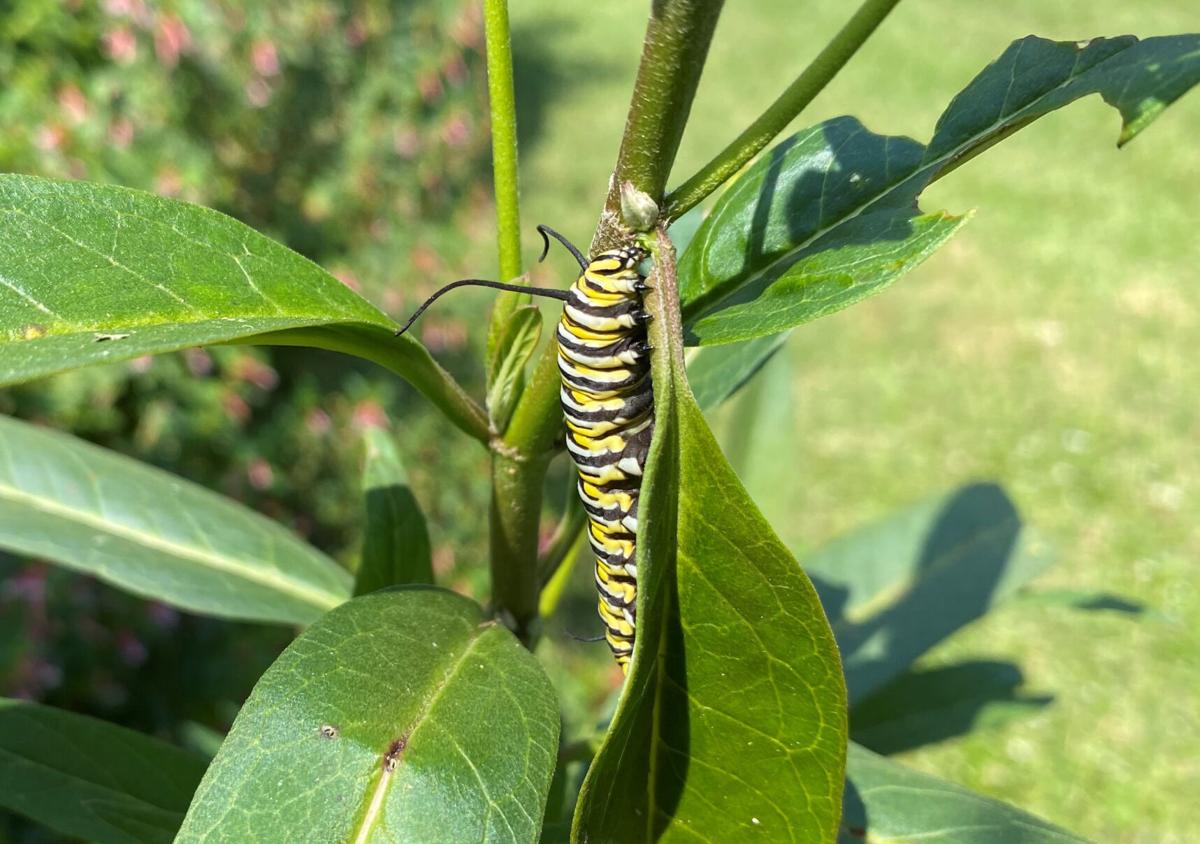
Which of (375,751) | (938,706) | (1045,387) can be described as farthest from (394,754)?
(1045,387)

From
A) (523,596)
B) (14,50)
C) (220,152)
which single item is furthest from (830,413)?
(523,596)

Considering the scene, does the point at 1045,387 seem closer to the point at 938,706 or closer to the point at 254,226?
the point at 254,226

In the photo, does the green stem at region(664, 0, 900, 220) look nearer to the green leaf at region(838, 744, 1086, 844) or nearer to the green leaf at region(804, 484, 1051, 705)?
A: the green leaf at region(838, 744, 1086, 844)

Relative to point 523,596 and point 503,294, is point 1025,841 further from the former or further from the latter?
point 503,294

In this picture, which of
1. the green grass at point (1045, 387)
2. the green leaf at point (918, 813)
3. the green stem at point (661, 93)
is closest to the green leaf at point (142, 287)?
the green stem at point (661, 93)

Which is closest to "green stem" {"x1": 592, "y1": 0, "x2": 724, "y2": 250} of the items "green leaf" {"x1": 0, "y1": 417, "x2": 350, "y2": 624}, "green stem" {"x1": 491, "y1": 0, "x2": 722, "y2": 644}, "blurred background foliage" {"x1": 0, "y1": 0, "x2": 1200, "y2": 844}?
"green stem" {"x1": 491, "y1": 0, "x2": 722, "y2": 644}

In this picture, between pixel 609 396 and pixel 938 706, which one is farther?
pixel 938 706
